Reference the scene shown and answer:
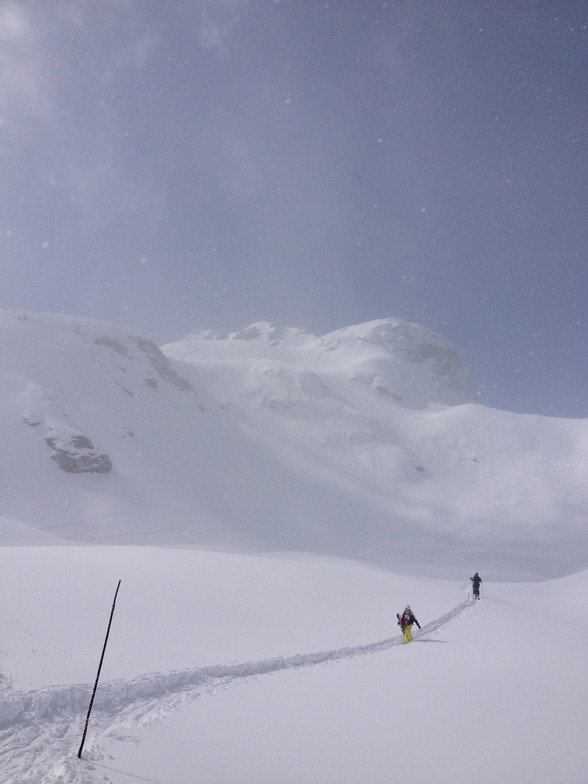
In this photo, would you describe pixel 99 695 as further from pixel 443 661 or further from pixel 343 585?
pixel 343 585

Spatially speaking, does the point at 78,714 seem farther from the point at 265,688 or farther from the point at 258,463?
the point at 258,463

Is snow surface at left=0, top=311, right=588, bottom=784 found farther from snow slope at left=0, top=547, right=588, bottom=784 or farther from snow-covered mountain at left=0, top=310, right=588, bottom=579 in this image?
snow-covered mountain at left=0, top=310, right=588, bottom=579

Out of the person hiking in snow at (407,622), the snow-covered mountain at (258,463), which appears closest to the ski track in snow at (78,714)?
the person hiking in snow at (407,622)

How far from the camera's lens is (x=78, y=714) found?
5.97m

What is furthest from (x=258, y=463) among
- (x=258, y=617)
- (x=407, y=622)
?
(x=407, y=622)

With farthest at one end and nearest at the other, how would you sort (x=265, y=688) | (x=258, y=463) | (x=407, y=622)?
1. (x=258, y=463)
2. (x=407, y=622)
3. (x=265, y=688)

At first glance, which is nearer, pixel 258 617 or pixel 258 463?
pixel 258 617

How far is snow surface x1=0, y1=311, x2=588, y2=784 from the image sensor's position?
211 inches

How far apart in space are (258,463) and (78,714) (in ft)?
213

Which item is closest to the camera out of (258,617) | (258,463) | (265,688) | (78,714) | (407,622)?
(78,714)

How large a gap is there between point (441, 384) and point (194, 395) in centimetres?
10209

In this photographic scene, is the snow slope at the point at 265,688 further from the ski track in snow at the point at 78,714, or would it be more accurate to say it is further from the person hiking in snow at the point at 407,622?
the person hiking in snow at the point at 407,622

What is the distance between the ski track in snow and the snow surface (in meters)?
0.03

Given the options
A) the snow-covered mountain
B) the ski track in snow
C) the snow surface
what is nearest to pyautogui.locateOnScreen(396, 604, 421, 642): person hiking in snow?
the snow surface
